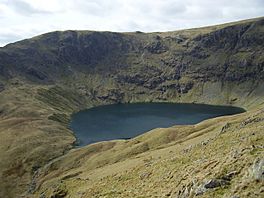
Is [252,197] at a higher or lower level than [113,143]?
higher

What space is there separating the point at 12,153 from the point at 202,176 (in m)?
132

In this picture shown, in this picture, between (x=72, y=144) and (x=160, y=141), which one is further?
(x=72, y=144)

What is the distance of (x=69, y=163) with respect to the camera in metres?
134

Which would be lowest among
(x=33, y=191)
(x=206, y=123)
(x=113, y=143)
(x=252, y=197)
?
(x=33, y=191)

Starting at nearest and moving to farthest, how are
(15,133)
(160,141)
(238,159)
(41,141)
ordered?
(238,159) → (160,141) → (41,141) → (15,133)

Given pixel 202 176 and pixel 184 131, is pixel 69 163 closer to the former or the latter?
pixel 184 131

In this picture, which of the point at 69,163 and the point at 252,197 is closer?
the point at 252,197

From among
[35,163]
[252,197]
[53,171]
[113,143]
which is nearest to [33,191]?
[53,171]

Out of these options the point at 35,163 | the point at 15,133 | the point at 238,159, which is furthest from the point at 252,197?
the point at 15,133

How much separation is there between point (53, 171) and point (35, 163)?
1702 centimetres

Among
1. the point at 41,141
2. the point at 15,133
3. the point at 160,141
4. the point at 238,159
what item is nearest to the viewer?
the point at 238,159

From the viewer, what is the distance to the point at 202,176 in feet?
117

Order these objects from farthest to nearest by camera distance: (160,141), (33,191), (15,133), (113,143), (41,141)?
(15,133), (41,141), (113,143), (160,141), (33,191)

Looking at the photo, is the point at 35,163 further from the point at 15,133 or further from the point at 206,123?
the point at 206,123
